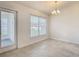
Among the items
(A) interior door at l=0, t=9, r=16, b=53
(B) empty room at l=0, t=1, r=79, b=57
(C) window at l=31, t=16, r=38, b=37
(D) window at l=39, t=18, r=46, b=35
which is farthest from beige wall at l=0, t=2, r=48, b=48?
(D) window at l=39, t=18, r=46, b=35

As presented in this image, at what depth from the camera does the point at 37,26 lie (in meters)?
5.63

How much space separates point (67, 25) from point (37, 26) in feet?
6.29

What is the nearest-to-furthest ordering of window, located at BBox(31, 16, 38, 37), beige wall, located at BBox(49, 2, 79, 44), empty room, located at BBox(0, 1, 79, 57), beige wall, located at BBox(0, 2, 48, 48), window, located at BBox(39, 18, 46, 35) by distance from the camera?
empty room, located at BBox(0, 1, 79, 57)
beige wall, located at BBox(0, 2, 48, 48)
window, located at BBox(31, 16, 38, 37)
beige wall, located at BBox(49, 2, 79, 44)
window, located at BBox(39, 18, 46, 35)

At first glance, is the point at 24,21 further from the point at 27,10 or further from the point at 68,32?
the point at 68,32

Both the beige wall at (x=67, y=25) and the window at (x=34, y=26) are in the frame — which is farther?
the beige wall at (x=67, y=25)

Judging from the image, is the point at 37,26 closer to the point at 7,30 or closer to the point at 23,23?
the point at 23,23

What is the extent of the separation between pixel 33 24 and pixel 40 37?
3.71 ft

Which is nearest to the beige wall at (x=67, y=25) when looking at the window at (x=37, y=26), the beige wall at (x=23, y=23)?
the window at (x=37, y=26)

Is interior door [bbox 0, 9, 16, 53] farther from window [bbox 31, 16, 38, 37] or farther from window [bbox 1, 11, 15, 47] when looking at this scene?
window [bbox 31, 16, 38, 37]

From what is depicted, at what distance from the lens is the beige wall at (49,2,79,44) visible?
5.38 m

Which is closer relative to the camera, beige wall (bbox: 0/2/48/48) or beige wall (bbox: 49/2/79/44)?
beige wall (bbox: 0/2/48/48)

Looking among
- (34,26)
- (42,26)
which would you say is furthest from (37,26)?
(42,26)

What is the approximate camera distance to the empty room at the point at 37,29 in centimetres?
351

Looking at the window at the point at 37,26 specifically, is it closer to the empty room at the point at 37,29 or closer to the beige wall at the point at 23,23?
the empty room at the point at 37,29
